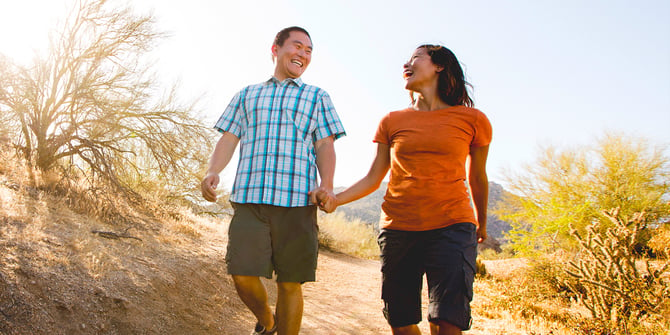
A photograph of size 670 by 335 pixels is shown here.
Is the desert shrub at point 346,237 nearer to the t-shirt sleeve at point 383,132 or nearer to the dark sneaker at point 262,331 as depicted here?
the dark sneaker at point 262,331

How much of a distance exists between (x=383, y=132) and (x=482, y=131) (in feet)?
1.94

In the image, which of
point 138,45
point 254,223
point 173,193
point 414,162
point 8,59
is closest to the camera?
point 414,162

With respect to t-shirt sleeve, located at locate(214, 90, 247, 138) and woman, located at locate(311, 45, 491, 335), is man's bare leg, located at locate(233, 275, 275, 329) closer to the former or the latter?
woman, located at locate(311, 45, 491, 335)

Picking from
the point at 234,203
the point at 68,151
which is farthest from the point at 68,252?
the point at 68,151

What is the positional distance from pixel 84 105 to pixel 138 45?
2.18 m

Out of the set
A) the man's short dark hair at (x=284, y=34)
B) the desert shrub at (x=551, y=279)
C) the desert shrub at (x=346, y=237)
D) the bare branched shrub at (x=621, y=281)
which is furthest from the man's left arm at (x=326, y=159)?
the desert shrub at (x=346, y=237)

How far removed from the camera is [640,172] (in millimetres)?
12203

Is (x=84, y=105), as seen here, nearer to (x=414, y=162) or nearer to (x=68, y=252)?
(x=68, y=252)

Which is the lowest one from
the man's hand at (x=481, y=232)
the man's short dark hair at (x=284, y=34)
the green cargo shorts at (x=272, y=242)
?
the green cargo shorts at (x=272, y=242)

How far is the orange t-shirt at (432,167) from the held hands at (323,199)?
0.33m

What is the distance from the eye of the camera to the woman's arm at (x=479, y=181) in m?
2.79

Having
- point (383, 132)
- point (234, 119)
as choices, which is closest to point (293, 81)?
point (234, 119)

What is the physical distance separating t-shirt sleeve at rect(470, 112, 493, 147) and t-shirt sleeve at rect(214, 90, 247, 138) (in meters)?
→ 1.51

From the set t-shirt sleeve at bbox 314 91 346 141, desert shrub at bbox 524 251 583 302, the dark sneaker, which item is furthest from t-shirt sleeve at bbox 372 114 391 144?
desert shrub at bbox 524 251 583 302
